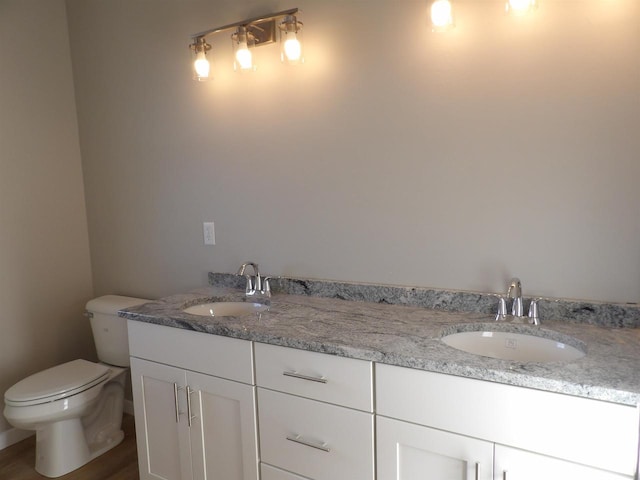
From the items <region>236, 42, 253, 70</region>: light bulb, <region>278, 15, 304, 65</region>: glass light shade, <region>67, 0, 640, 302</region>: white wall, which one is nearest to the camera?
<region>67, 0, 640, 302</region>: white wall

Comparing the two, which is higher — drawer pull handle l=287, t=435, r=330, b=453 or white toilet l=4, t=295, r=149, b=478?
drawer pull handle l=287, t=435, r=330, b=453

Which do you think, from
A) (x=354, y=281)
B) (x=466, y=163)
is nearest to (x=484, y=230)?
(x=466, y=163)

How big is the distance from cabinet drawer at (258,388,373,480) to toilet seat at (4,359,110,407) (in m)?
1.11

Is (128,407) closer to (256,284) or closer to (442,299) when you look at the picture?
(256,284)

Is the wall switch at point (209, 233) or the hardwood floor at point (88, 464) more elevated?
the wall switch at point (209, 233)

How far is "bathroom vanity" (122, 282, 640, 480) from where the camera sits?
1.05 m

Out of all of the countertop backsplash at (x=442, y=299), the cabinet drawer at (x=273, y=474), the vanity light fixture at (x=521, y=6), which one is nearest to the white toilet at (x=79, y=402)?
the countertop backsplash at (x=442, y=299)

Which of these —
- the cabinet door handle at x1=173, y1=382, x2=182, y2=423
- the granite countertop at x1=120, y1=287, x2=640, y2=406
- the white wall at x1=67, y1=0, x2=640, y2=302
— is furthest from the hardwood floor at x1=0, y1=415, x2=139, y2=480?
the granite countertop at x1=120, y1=287, x2=640, y2=406

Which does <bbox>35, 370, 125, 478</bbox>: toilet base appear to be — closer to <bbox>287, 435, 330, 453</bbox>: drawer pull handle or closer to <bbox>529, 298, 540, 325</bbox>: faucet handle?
<bbox>287, 435, 330, 453</bbox>: drawer pull handle

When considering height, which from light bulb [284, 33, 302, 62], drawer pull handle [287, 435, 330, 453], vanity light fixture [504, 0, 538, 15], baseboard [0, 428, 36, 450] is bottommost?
baseboard [0, 428, 36, 450]

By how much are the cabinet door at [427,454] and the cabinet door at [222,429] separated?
462mm

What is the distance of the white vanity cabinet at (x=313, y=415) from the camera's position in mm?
1317

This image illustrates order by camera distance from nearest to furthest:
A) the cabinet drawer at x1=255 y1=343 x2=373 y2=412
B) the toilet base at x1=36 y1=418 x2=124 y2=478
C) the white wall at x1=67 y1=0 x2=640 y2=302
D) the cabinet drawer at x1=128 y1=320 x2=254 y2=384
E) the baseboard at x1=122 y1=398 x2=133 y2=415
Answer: the cabinet drawer at x1=255 y1=343 x2=373 y2=412 < the white wall at x1=67 y1=0 x2=640 y2=302 < the cabinet drawer at x1=128 y1=320 x2=254 y2=384 < the toilet base at x1=36 y1=418 x2=124 y2=478 < the baseboard at x1=122 y1=398 x2=133 y2=415

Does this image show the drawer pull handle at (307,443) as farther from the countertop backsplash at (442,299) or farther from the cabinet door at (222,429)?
the countertop backsplash at (442,299)
